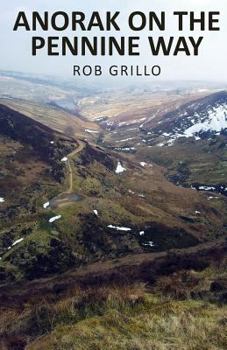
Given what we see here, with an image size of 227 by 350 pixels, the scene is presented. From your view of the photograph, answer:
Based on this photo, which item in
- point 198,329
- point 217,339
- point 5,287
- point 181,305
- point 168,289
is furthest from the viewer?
point 5,287

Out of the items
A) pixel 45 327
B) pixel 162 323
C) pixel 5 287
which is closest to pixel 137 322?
pixel 162 323

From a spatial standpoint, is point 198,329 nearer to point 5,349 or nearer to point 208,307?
point 208,307

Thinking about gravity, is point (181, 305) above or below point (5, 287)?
above

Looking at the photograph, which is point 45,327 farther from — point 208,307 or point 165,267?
point 165,267

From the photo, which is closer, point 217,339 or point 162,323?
point 217,339

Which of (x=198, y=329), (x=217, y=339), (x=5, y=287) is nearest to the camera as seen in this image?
(x=217, y=339)

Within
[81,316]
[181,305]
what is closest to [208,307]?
[181,305]

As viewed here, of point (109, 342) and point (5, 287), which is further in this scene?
point (5, 287)

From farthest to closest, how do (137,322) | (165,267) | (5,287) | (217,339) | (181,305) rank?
(165,267) → (5,287) → (181,305) → (137,322) → (217,339)

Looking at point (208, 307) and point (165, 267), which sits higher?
point (208, 307)
